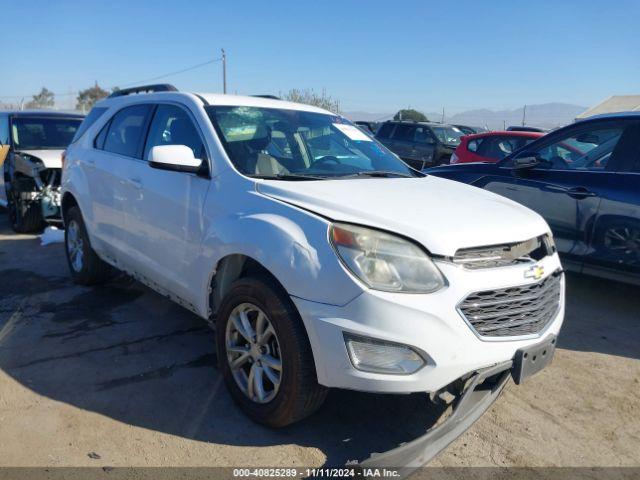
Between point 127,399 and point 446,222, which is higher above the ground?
point 446,222

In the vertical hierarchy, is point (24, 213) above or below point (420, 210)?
below

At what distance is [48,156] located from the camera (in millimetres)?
7551

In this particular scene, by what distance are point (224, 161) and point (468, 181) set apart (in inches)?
135

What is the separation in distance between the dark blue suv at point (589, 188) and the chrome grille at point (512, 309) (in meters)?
2.22

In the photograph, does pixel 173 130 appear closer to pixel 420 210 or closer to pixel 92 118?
pixel 92 118

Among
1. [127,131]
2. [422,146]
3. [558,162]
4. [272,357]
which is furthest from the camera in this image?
[422,146]

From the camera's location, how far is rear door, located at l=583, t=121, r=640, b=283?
461 cm

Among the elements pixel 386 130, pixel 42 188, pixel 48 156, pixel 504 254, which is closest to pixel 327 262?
pixel 504 254

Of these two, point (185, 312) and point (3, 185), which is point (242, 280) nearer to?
point (185, 312)

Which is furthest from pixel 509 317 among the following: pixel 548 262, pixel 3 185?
pixel 3 185

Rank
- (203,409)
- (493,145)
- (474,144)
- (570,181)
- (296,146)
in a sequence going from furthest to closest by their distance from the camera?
(474,144)
(493,145)
(570,181)
(296,146)
(203,409)

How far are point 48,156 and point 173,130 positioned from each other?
4605 millimetres

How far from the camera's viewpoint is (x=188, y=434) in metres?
2.89

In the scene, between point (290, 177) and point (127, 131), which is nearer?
point (290, 177)
